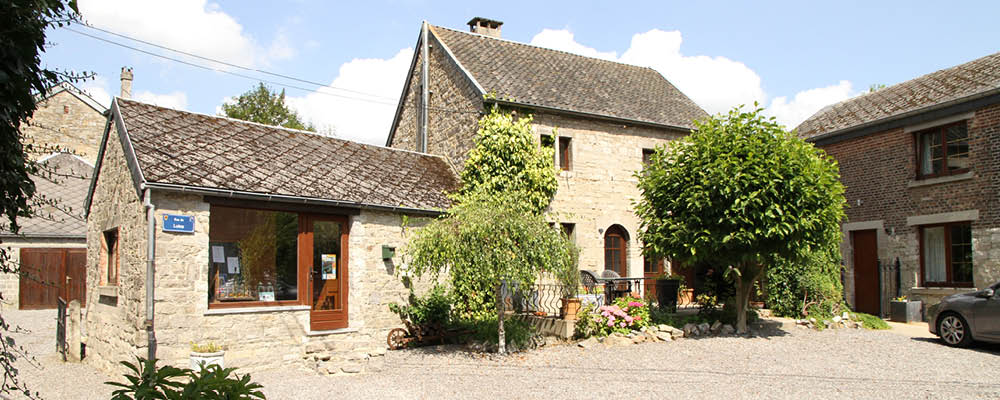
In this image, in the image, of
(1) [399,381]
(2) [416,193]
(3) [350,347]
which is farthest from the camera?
(2) [416,193]

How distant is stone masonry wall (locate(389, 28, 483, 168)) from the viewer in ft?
49.8

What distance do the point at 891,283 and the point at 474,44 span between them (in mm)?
12180

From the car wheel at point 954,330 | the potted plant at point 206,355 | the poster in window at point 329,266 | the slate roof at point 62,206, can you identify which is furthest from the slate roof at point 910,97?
the slate roof at point 62,206

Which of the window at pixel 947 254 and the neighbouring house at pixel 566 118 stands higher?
the neighbouring house at pixel 566 118

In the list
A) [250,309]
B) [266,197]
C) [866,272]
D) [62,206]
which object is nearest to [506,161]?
[266,197]

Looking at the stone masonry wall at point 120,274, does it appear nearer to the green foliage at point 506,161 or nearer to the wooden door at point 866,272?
the green foliage at point 506,161

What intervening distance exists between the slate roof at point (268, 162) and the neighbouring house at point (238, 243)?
0.04 meters

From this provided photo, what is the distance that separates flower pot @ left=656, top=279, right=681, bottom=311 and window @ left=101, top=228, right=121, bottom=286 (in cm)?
1023

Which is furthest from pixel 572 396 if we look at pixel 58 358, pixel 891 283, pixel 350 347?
pixel 891 283

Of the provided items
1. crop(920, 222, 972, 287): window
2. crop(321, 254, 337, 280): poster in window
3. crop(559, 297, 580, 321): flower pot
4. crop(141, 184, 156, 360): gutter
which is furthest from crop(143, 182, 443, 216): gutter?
crop(920, 222, 972, 287): window

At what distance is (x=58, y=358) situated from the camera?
11.9m

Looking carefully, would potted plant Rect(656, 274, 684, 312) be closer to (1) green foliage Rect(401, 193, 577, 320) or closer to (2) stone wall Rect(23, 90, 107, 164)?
(1) green foliage Rect(401, 193, 577, 320)

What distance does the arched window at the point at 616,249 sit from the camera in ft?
53.7

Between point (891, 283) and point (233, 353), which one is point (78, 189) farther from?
point (891, 283)
